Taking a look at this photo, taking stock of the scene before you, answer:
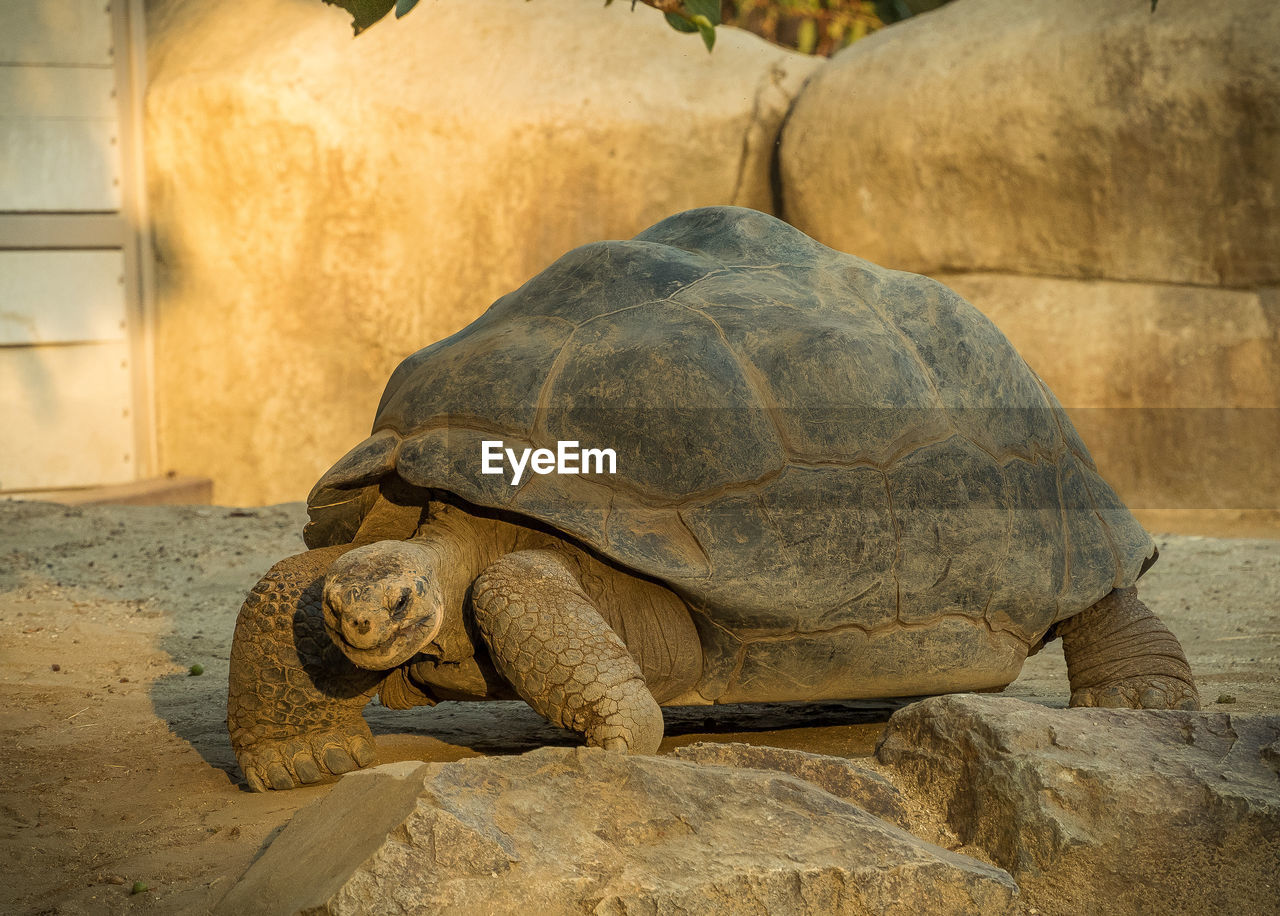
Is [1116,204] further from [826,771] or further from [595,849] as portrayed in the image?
[595,849]

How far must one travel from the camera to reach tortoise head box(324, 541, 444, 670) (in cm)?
266

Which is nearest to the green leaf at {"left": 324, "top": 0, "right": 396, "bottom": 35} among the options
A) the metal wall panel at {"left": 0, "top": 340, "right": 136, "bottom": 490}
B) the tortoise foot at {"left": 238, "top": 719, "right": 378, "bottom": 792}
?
the tortoise foot at {"left": 238, "top": 719, "right": 378, "bottom": 792}

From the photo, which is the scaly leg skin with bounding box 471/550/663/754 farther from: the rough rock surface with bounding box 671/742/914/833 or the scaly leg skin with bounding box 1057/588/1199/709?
the scaly leg skin with bounding box 1057/588/1199/709

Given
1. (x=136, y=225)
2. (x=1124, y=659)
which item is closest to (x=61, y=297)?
(x=136, y=225)

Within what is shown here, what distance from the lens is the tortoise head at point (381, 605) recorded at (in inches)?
105

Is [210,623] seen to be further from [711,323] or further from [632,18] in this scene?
[632,18]

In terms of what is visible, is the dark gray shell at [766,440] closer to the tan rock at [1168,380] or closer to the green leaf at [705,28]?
the green leaf at [705,28]

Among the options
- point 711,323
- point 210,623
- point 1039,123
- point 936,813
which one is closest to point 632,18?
point 1039,123

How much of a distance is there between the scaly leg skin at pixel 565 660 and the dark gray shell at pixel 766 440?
0.17 m

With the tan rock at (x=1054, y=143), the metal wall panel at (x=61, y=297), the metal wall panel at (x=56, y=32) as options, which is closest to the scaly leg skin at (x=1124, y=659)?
the tan rock at (x=1054, y=143)

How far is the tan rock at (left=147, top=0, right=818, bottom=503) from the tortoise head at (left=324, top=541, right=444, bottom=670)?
6.04m

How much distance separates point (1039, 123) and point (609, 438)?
5.57 m

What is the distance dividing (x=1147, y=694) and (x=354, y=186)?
6.24m

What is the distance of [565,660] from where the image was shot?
280 centimetres
